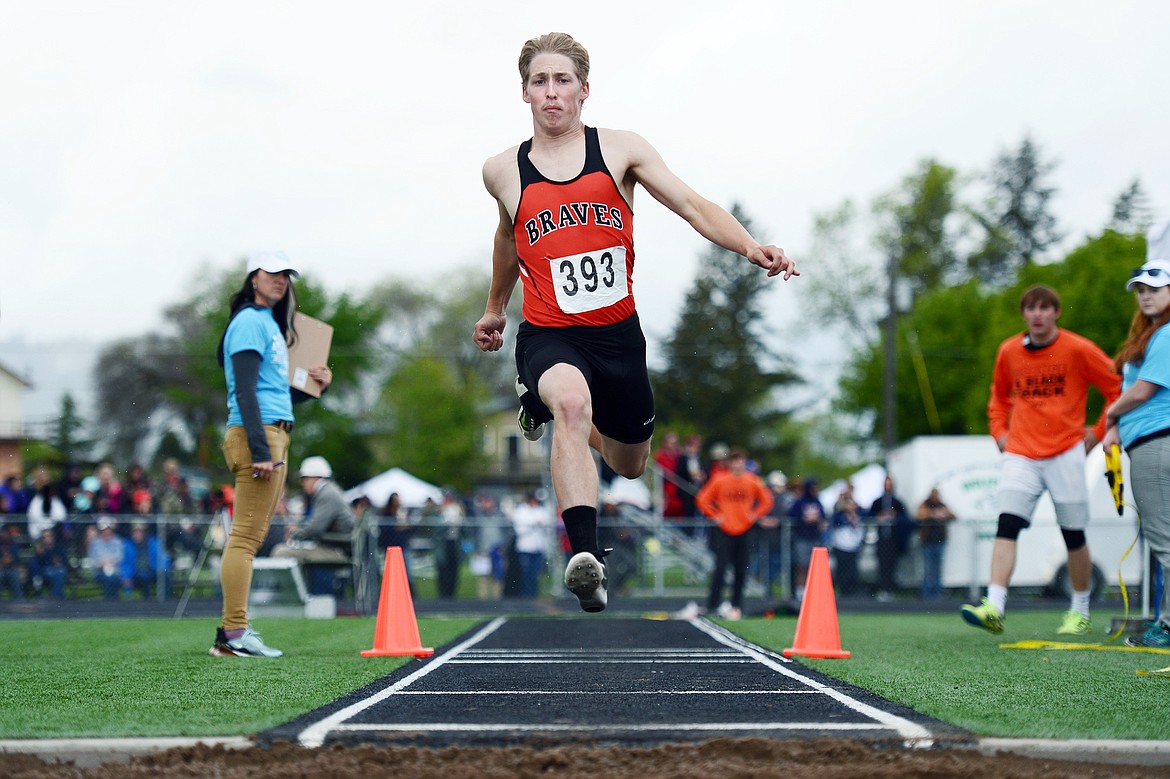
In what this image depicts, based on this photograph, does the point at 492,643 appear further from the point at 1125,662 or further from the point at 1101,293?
the point at 1101,293

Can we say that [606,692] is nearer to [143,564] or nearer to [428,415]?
[143,564]

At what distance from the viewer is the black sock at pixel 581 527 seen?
5047mm

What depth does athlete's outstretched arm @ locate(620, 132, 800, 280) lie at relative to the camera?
5363 mm

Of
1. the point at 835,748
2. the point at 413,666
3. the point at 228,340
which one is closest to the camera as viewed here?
the point at 835,748

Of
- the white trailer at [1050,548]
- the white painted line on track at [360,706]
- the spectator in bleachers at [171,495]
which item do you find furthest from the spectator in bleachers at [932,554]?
the white painted line on track at [360,706]

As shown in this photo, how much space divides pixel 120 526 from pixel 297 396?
1120 cm

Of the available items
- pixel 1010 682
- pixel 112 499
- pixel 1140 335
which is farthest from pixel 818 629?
pixel 112 499

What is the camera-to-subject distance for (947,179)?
2542 inches

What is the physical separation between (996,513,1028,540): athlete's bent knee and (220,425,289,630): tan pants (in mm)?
4739

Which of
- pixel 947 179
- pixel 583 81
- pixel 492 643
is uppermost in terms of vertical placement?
pixel 947 179

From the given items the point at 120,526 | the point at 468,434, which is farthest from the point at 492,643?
the point at 468,434

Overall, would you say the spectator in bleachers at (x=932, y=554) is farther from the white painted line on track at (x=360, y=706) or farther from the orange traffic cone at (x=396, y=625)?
the orange traffic cone at (x=396, y=625)

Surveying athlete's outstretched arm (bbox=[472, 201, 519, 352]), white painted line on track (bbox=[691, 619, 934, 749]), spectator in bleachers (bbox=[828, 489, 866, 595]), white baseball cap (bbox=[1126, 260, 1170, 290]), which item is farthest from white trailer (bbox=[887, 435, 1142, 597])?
athlete's outstretched arm (bbox=[472, 201, 519, 352])

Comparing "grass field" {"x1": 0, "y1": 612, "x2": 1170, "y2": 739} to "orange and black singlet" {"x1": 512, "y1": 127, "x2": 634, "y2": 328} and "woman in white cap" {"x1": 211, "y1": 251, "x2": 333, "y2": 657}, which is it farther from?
"orange and black singlet" {"x1": 512, "y1": 127, "x2": 634, "y2": 328}
